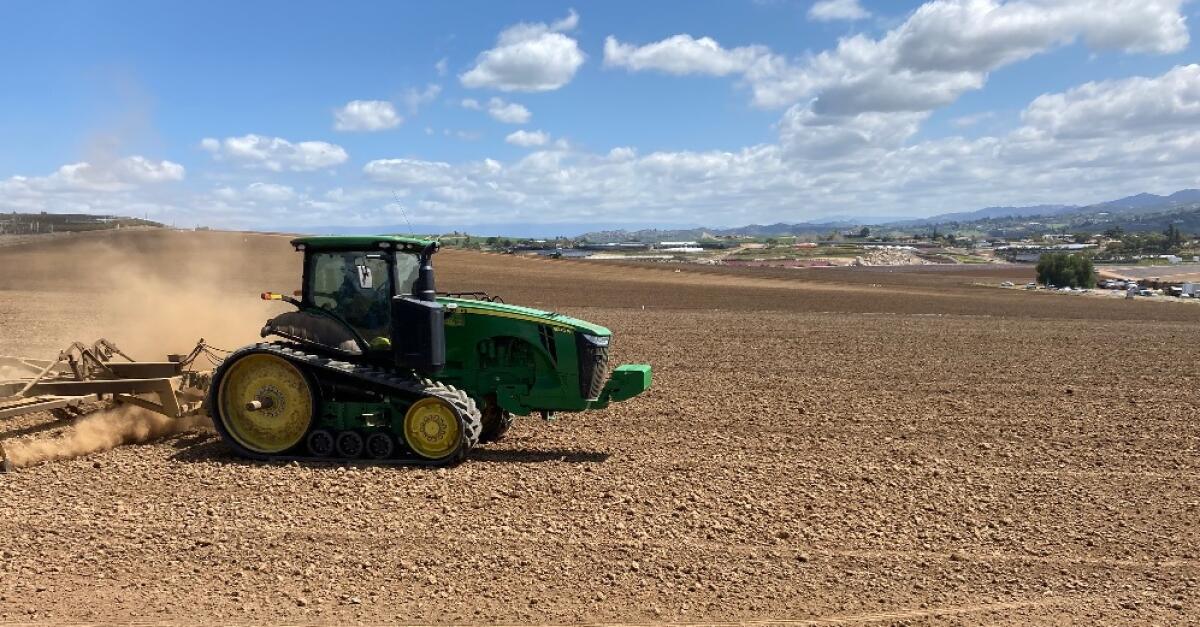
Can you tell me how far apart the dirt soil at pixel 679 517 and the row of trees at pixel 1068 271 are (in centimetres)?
5810

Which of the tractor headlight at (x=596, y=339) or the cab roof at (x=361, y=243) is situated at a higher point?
the cab roof at (x=361, y=243)

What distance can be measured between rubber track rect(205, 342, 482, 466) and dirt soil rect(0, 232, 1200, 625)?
0.29 m

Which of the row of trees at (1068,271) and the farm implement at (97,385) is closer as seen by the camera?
the farm implement at (97,385)

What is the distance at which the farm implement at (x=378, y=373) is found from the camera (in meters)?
8.91

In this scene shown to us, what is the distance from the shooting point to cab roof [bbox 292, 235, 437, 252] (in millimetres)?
9180

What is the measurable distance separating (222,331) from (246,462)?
5740mm

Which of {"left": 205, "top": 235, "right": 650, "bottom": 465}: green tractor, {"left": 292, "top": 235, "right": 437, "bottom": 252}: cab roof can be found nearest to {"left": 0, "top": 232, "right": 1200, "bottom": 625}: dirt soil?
{"left": 205, "top": 235, "right": 650, "bottom": 465}: green tractor

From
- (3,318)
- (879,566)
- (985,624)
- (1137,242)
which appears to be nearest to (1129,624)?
(985,624)

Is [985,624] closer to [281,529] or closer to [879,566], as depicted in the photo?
[879,566]

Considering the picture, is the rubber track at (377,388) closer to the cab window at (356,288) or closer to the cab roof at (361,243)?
the cab window at (356,288)

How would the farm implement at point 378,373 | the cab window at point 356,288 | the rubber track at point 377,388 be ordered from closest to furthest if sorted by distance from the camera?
the rubber track at point 377,388, the farm implement at point 378,373, the cab window at point 356,288

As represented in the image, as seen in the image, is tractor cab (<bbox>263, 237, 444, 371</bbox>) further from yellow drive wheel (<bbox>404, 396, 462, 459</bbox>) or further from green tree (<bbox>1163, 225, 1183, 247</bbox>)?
green tree (<bbox>1163, 225, 1183, 247</bbox>)

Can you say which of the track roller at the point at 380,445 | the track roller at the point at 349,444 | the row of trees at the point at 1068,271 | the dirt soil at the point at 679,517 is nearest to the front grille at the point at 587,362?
the dirt soil at the point at 679,517

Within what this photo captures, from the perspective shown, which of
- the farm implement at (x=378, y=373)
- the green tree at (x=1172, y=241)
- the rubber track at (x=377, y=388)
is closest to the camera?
the rubber track at (x=377, y=388)
